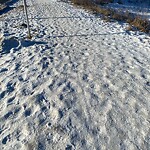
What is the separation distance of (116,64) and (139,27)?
473cm

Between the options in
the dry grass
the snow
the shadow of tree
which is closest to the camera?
the snow

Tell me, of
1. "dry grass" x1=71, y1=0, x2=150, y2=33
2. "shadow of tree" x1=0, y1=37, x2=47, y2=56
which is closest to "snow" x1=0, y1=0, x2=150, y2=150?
"shadow of tree" x1=0, y1=37, x2=47, y2=56

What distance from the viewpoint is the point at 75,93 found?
4.50 m

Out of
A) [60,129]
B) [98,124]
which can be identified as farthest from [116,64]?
[60,129]

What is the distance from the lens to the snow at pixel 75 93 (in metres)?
3.36

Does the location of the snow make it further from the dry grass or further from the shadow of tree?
the dry grass

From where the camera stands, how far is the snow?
11.0ft

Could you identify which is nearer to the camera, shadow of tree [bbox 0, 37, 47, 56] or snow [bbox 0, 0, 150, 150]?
snow [bbox 0, 0, 150, 150]

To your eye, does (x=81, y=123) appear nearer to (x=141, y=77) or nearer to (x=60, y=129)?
(x=60, y=129)

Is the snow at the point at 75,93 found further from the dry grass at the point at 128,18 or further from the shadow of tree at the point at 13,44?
the dry grass at the point at 128,18

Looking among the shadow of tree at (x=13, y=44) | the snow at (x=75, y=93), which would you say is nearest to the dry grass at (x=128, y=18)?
the snow at (x=75, y=93)

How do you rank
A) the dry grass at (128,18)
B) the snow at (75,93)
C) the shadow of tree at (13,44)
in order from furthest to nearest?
the dry grass at (128,18) < the shadow of tree at (13,44) < the snow at (75,93)

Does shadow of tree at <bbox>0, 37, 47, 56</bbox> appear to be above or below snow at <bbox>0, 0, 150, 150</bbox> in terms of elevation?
below

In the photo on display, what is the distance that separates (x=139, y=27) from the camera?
9.72m
